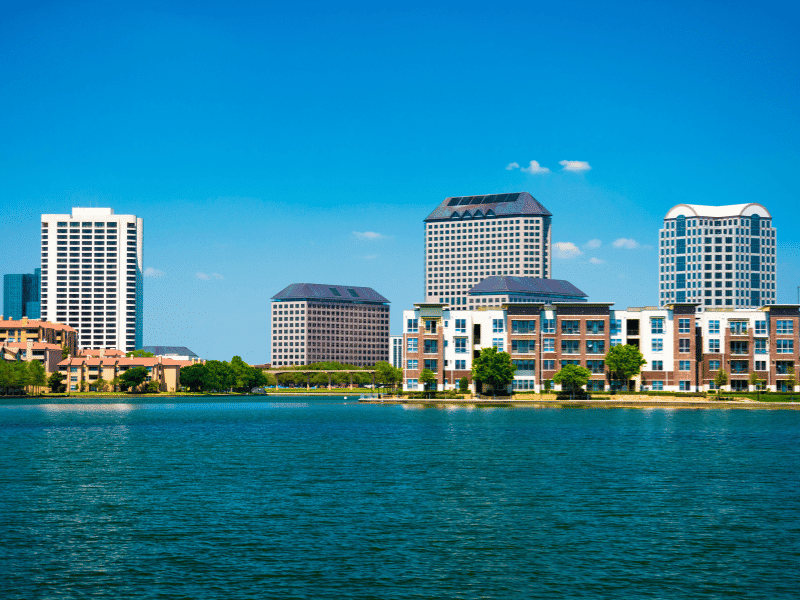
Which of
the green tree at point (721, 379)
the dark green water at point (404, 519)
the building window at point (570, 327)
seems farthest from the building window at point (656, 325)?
the dark green water at point (404, 519)

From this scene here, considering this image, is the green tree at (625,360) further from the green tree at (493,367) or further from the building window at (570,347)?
the green tree at (493,367)

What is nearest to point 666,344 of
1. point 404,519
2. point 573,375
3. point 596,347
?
point 596,347

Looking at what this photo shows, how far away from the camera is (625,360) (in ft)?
612

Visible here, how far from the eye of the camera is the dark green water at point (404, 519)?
3784 centimetres

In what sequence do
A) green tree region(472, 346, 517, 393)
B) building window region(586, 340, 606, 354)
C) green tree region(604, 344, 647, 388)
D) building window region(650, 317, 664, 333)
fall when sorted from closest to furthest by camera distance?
green tree region(604, 344, 647, 388) → green tree region(472, 346, 517, 393) → building window region(586, 340, 606, 354) → building window region(650, 317, 664, 333)

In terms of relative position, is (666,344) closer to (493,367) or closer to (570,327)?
(570,327)

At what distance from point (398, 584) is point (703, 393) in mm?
162630

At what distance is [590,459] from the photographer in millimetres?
81625

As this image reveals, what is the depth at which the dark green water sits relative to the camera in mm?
37844

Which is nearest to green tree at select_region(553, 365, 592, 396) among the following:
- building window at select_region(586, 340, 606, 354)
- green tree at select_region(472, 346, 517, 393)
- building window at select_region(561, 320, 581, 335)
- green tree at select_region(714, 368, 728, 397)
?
building window at select_region(586, 340, 606, 354)

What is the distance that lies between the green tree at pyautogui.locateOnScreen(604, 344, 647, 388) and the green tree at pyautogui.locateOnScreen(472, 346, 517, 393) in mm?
19342

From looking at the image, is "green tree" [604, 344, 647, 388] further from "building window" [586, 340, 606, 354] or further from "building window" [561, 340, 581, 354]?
"building window" [561, 340, 581, 354]

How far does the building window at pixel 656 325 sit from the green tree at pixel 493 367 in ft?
96.3

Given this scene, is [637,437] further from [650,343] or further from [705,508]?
[650,343]
